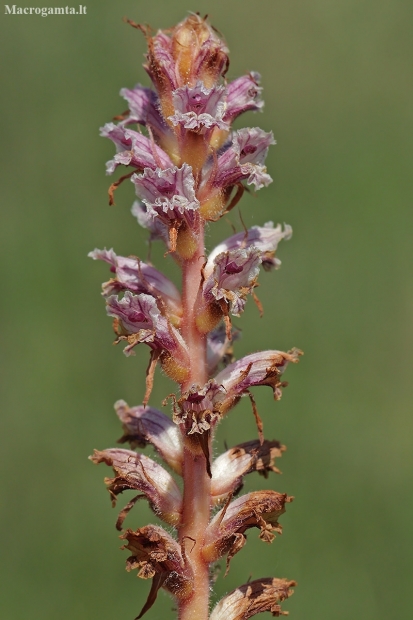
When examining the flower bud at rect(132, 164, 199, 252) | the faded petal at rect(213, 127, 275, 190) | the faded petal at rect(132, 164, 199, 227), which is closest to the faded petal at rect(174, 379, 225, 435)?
the flower bud at rect(132, 164, 199, 252)

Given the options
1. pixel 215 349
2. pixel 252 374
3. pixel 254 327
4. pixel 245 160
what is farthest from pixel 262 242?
pixel 254 327

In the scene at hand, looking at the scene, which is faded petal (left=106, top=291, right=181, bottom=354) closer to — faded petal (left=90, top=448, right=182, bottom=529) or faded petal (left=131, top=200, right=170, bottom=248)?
faded petal (left=131, top=200, right=170, bottom=248)


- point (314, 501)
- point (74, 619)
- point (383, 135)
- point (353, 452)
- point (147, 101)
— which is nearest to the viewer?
point (147, 101)

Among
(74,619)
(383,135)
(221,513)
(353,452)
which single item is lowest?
(221,513)

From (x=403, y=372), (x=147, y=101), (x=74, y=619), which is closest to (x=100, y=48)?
(x=403, y=372)

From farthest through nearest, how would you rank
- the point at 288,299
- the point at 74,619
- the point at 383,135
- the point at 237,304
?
the point at 383,135 < the point at 288,299 < the point at 74,619 < the point at 237,304

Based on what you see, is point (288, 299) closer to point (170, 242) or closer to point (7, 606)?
point (7, 606)

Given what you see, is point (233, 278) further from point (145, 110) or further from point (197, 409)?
point (145, 110)

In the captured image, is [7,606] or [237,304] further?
[7,606]
